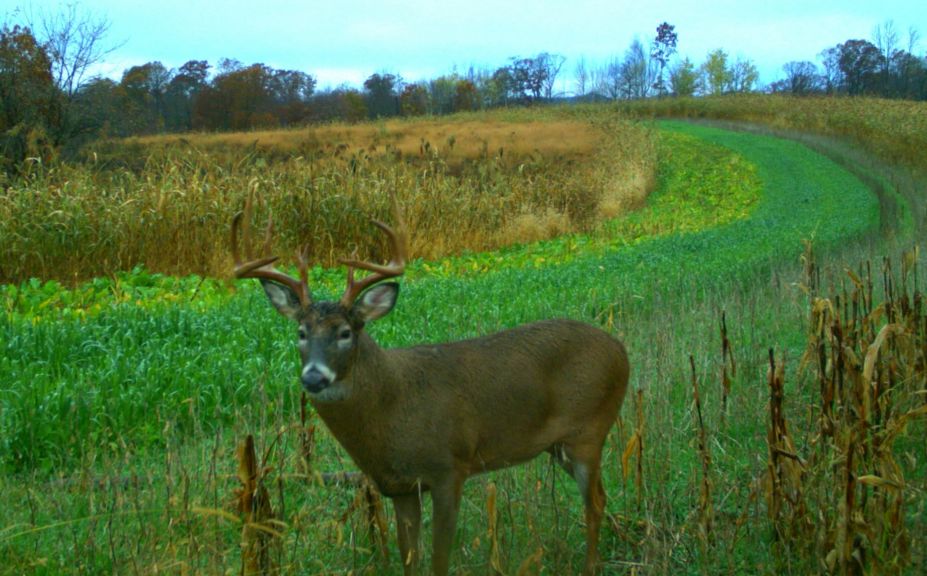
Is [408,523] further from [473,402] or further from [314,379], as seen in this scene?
[314,379]

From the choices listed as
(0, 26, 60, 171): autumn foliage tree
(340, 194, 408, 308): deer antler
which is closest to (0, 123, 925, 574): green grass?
(340, 194, 408, 308): deer antler

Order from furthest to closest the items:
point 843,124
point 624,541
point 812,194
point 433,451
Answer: point 843,124, point 812,194, point 624,541, point 433,451

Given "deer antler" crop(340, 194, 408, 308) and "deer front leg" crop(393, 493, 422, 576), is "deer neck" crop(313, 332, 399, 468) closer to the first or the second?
"deer antler" crop(340, 194, 408, 308)

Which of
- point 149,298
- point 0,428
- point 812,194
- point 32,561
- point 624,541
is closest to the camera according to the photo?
point 32,561

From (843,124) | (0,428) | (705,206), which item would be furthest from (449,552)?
(843,124)

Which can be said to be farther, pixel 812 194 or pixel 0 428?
pixel 812 194

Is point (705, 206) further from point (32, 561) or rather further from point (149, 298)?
point (32, 561)

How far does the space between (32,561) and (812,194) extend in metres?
28.7

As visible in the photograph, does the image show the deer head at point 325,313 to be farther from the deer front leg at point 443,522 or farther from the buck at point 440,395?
the deer front leg at point 443,522

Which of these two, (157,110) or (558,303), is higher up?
(157,110)

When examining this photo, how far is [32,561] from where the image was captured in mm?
4297

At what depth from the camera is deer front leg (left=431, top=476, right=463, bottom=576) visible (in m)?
4.55

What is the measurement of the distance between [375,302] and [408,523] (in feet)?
3.37

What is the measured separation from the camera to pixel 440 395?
15.8ft
